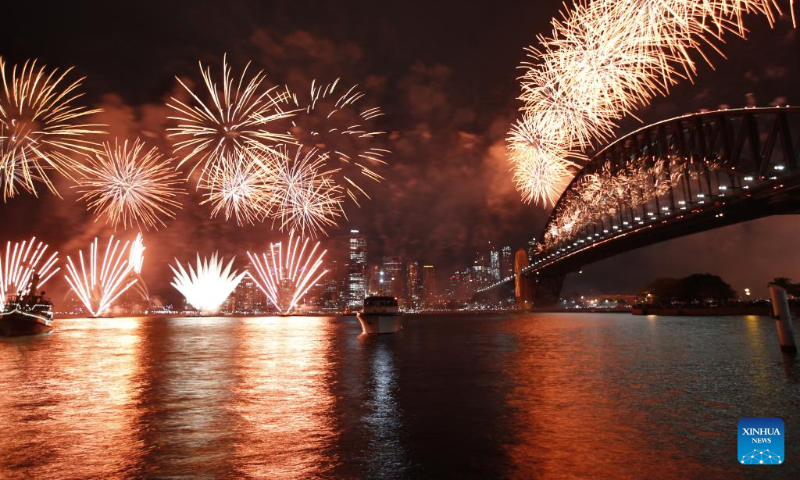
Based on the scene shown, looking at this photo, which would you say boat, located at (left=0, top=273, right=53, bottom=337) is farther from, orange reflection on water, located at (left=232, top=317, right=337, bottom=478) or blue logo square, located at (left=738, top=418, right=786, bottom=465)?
blue logo square, located at (left=738, top=418, right=786, bottom=465)

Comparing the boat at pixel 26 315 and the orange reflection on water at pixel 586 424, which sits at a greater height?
the boat at pixel 26 315

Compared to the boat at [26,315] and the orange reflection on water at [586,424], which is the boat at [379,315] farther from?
the boat at [26,315]

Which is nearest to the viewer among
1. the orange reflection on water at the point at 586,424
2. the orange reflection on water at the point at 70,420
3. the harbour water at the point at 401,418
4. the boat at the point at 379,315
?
the orange reflection on water at the point at 586,424

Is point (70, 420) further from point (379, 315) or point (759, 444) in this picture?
point (379, 315)

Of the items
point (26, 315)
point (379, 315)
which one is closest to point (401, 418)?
point (379, 315)

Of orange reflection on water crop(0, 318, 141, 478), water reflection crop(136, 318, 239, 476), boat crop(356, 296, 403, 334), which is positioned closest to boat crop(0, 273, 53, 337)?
boat crop(356, 296, 403, 334)

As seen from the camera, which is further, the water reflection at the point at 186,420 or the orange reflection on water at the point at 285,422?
the water reflection at the point at 186,420

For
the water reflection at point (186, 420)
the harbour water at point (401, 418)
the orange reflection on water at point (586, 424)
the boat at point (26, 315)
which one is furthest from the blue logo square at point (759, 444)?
the boat at point (26, 315)

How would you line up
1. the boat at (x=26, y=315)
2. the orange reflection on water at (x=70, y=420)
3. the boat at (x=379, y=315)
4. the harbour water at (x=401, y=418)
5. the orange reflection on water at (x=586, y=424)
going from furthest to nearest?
the boat at (x=26, y=315) < the boat at (x=379, y=315) < the orange reflection on water at (x=70, y=420) < the harbour water at (x=401, y=418) < the orange reflection on water at (x=586, y=424)
